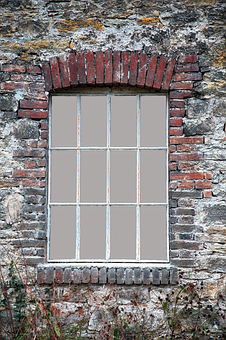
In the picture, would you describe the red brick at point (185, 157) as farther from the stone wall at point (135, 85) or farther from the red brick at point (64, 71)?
the red brick at point (64, 71)

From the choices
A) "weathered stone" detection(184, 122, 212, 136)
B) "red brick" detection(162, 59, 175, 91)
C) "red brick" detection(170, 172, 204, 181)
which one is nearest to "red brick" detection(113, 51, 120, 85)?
"red brick" detection(162, 59, 175, 91)

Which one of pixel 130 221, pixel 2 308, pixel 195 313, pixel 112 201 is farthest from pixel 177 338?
pixel 2 308

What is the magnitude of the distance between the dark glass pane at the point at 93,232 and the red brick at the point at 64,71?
4.23 ft

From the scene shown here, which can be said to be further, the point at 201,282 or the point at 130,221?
the point at 130,221

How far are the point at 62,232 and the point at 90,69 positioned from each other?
5.52 ft

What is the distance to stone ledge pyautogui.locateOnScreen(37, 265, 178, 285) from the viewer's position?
10.8 feet

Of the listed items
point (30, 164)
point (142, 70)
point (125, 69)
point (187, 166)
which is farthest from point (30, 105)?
point (187, 166)

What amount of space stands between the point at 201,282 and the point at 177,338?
57 centimetres

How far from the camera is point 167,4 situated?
354cm

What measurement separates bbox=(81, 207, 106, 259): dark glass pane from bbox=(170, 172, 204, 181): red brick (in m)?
0.79

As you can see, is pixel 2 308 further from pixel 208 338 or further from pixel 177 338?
pixel 208 338

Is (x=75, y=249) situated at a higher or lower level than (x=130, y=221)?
lower

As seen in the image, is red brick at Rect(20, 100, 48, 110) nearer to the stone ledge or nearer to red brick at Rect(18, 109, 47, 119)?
red brick at Rect(18, 109, 47, 119)

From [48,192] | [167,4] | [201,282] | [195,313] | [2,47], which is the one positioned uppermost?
[167,4]
